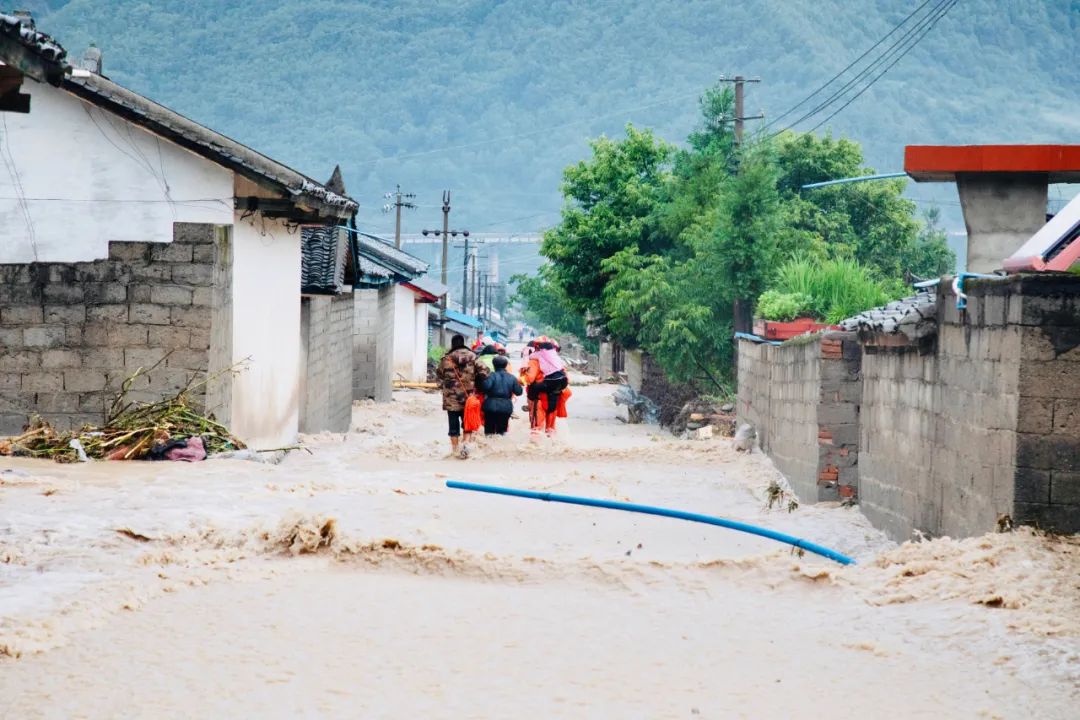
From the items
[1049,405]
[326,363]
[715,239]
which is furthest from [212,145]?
[715,239]

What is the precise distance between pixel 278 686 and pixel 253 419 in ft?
37.4

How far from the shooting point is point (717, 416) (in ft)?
92.7

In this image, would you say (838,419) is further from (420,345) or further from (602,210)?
(420,345)

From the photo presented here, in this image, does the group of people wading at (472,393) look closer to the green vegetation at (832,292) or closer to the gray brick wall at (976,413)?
the green vegetation at (832,292)

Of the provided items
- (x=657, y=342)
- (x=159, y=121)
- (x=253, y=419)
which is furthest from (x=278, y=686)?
(x=657, y=342)

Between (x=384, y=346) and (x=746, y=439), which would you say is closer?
(x=746, y=439)

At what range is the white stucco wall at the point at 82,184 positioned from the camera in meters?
14.4

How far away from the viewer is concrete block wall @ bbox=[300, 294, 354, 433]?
2209cm

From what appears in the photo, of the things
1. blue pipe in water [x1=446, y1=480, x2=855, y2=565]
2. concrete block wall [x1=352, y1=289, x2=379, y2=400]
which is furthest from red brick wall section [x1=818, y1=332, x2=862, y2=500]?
concrete block wall [x1=352, y1=289, x2=379, y2=400]

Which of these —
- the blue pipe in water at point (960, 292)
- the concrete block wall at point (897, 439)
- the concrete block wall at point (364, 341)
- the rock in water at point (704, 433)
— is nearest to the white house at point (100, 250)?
the concrete block wall at point (897, 439)

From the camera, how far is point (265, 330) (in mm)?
17406

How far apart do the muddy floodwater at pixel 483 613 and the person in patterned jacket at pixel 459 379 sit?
6.54 m

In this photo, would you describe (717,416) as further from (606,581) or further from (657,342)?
(606,581)

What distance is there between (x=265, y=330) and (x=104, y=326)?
3192mm
